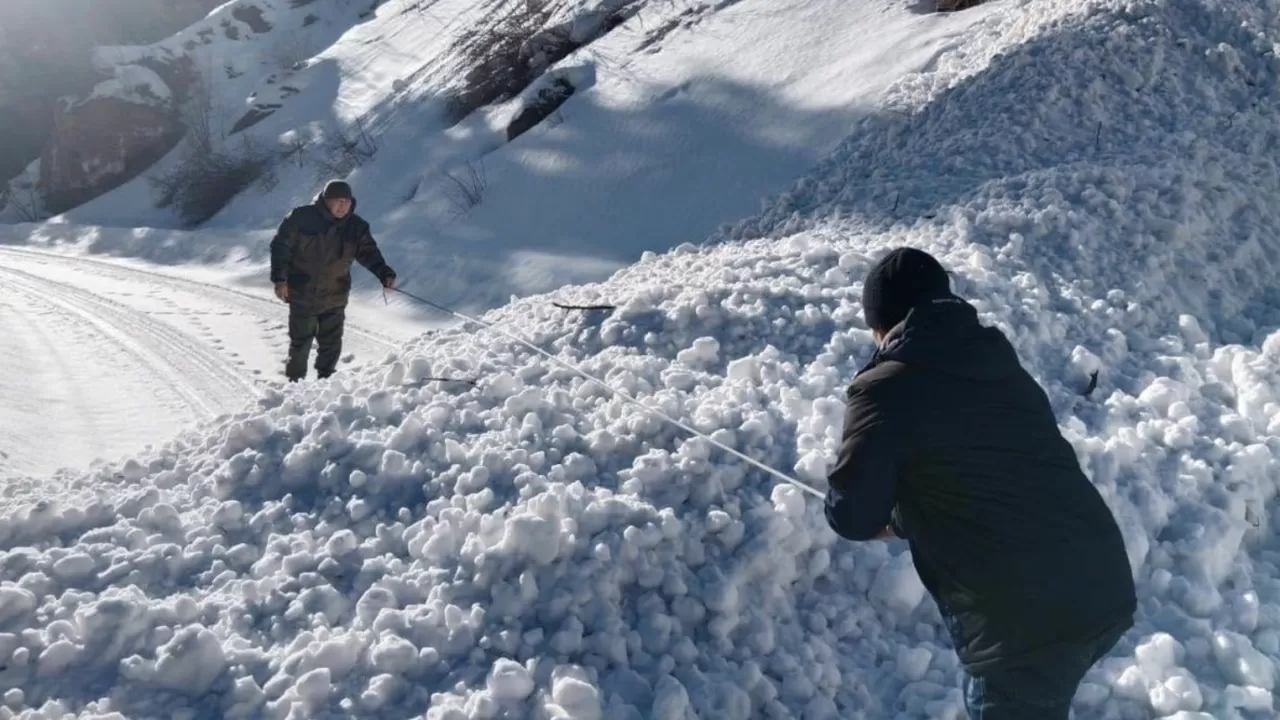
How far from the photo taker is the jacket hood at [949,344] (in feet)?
8.00

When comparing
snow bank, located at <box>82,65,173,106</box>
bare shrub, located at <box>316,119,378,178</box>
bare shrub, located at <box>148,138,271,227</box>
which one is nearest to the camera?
bare shrub, located at <box>316,119,378,178</box>

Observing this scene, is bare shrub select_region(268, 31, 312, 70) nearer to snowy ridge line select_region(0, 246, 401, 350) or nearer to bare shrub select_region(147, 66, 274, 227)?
bare shrub select_region(147, 66, 274, 227)

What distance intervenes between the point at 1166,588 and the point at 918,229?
153 inches

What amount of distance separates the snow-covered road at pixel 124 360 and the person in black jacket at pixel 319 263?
3.04 feet

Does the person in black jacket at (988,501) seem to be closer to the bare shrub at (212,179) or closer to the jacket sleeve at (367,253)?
the jacket sleeve at (367,253)

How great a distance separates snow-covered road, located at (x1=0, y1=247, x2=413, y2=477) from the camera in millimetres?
7316

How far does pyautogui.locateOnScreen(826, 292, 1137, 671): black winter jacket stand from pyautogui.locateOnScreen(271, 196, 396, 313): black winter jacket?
223 inches

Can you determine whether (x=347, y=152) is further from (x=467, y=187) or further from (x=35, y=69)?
(x=35, y=69)

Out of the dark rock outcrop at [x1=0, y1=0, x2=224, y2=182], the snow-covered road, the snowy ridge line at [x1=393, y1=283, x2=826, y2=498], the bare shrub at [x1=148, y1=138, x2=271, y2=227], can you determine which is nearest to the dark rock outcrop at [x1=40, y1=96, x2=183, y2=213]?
the dark rock outcrop at [x1=0, y1=0, x2=224, y2=182]

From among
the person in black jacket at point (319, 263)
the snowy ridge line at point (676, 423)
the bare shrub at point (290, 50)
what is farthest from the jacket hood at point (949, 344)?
→ the bare shrub at point (290, 50)

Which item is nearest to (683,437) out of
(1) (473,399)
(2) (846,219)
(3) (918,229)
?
(1) (473,399)

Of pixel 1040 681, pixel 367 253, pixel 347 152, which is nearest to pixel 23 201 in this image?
pixel 347 152

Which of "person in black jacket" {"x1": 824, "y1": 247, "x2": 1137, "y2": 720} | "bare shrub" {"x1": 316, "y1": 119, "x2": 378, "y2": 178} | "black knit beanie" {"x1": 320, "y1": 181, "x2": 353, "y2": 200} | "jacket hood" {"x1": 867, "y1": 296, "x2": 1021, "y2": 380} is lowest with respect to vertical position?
"bare shrub" {"x1": 316, "y1": 119, "x2": 378, "y2": 178}

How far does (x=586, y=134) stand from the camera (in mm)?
13930
